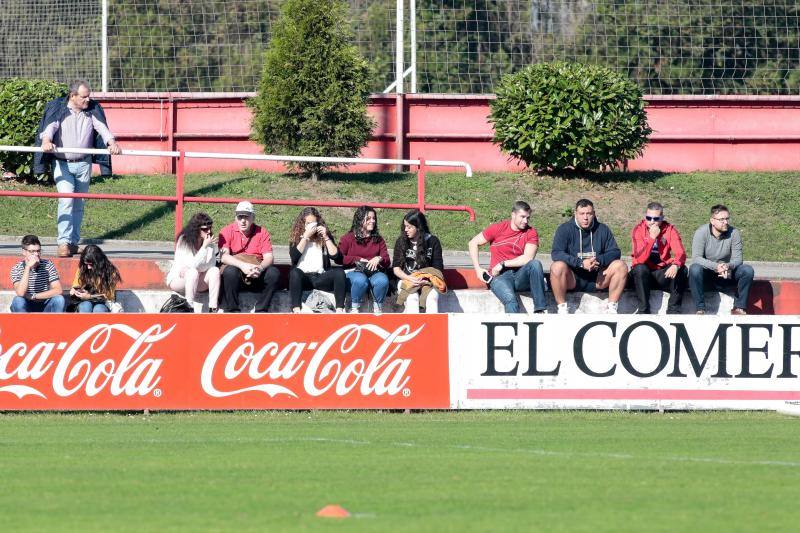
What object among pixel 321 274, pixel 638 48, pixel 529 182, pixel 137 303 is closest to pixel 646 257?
pixel 321 274

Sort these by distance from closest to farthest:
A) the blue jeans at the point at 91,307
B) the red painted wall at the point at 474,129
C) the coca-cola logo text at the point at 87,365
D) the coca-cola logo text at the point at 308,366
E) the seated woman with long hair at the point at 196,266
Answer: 1. the coca-cola logo text at the point at 87,365
2. the coca-cola logo text at the point at 308,366
3. the blue jeans at the point at 91,307
4. the seated woman with long hair at the point at 196,266
5. the red painted wall at the point at 474,129

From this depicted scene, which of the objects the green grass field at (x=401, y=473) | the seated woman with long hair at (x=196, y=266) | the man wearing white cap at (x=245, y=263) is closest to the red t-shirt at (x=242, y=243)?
the man wearing white cap at (x=245, y=263)

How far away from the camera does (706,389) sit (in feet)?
44.3

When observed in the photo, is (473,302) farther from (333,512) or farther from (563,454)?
(333,512)

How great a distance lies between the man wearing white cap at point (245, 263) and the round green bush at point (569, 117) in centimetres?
758

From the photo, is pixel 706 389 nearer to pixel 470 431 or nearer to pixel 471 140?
pixel 470 431

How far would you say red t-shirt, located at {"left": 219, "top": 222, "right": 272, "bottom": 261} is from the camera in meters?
15.0

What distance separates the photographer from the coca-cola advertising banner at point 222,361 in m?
12.9

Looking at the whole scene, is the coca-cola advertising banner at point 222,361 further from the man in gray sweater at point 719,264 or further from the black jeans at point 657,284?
the man in gray sweater at point 719,264

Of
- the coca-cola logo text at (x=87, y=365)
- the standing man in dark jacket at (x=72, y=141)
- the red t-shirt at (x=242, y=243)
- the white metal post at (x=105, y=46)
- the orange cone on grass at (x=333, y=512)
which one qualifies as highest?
the white metal post at (x=105, y=46)

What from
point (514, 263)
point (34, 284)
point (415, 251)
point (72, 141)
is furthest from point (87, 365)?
point (514, 263)

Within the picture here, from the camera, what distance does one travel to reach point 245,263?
14.8 meters

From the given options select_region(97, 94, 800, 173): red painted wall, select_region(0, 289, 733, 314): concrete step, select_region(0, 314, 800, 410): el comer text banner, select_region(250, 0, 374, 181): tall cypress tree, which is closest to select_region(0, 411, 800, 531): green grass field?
select_region(0, 314, 800, 410): el comer text banner

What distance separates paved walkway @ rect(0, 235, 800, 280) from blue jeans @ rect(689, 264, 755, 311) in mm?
1302
